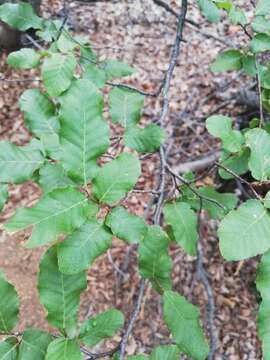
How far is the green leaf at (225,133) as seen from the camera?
3.97ft

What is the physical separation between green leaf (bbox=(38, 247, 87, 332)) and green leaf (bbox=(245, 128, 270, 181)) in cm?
46

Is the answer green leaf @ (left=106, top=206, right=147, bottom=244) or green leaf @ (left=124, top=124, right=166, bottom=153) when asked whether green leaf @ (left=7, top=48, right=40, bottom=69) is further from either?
green leaf @ (left=106, top=206, right=147, bottom=244)

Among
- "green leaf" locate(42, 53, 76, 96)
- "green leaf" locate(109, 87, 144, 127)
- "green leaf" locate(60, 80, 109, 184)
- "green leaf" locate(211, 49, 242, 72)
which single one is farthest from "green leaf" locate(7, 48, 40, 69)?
"green leaf" locate(211, 49, 242, 72)

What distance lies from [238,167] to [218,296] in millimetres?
1507

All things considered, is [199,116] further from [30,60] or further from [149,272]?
[149,272]

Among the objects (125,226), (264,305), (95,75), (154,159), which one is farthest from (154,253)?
(154,159)

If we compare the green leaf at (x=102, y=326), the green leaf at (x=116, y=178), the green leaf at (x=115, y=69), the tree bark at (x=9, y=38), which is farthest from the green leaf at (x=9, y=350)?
the tree bark at (x=9, y=38)

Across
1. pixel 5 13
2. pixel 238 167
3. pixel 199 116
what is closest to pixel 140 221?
pixel 238 167

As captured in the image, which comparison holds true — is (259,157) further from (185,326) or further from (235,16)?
(235,16)

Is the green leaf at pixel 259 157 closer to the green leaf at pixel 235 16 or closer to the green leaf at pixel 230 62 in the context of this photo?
the green leaf at pixel 235 16

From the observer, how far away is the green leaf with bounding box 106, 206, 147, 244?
3.03 feet

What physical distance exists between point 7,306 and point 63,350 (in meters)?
0.16

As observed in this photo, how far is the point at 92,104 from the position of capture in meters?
0.96

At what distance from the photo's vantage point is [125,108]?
136 cm
